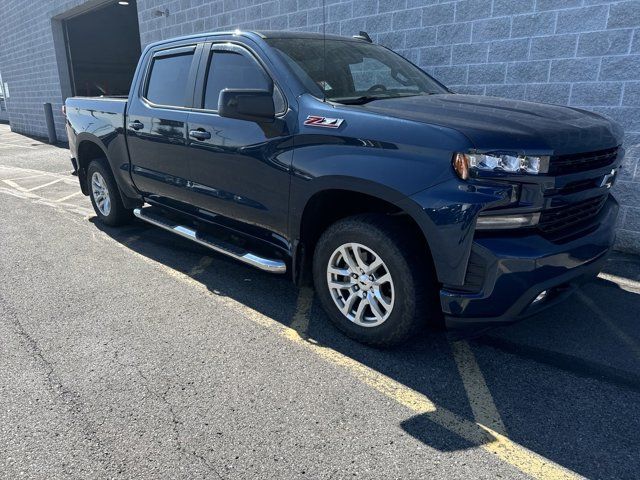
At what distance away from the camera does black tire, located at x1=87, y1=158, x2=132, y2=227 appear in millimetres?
5668

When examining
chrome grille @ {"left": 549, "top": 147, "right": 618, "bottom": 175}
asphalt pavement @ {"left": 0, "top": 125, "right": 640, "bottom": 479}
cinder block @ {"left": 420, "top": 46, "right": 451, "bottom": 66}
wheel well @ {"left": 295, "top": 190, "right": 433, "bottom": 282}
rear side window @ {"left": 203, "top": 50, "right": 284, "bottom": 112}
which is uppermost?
cinder block @ {"left": 420, "top": 46, "right": 451, "bottom": 66}

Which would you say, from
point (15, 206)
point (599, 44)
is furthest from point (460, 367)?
point (15, 206)

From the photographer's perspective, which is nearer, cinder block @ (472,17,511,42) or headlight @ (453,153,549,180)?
headlight @ (453,153,549,180)

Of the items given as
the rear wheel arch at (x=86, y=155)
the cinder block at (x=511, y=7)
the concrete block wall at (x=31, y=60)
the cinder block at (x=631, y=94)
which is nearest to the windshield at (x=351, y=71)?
the cinder block at (x=511, y=7)

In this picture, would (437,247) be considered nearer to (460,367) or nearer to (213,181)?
(460,367)

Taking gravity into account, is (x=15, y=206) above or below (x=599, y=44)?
below

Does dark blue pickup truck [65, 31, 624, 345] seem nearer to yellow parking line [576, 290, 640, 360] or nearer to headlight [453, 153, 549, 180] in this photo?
headlight [453, 153, 549, 180]

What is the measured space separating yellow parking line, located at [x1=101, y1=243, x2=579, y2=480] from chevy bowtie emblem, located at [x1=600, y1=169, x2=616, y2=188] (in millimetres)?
1673

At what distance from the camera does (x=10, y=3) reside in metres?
17.9

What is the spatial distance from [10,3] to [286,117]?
1963 cm

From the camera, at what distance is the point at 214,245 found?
4.17 metres

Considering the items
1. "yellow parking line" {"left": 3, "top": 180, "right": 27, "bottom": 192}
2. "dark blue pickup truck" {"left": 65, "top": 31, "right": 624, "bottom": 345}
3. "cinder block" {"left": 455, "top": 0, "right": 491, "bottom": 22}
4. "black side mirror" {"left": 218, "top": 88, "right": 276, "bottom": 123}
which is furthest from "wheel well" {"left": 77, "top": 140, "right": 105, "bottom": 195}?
"cinder block" {"left": 455, "top": 0, "right": 491, "bottom": 22}

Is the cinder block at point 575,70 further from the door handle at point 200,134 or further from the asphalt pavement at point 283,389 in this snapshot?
the door handle at point 200,134

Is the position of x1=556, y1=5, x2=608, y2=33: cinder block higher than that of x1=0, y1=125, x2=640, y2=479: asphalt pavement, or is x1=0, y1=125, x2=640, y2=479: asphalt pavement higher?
x1=556, y1=5, x2=608, y2=33: cinder block
